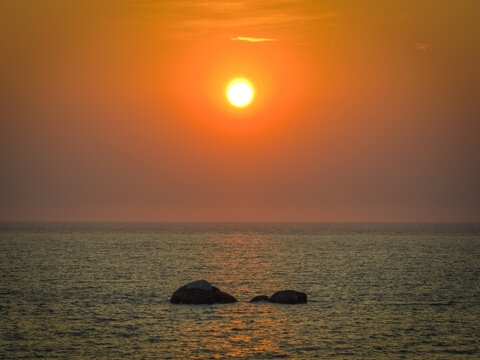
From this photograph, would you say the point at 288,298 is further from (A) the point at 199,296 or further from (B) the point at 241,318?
(B) the point at 241,318

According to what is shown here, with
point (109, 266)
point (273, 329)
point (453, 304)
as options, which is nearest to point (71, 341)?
point (273, 329)

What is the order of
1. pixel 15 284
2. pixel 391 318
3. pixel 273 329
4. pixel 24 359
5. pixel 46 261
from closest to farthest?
pixel 24 359 < pixel 273 329 < pixel 391 318 < pixel 15 284 < pixel 46 261

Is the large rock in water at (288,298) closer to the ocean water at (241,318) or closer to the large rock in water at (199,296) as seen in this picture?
the ocean water at (241,318)

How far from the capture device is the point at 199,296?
56.5 metres

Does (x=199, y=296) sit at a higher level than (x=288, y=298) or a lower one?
higher

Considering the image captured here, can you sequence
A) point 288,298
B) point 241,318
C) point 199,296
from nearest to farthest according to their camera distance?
point 241,318 → point 199,296 → point 288,298

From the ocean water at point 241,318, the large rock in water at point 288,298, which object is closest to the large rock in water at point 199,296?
the ocean water at point 241,318

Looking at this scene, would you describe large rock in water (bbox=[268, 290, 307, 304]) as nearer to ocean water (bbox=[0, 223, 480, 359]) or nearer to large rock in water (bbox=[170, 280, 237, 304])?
ocean water (bbox=[0, 223, 480, 359])

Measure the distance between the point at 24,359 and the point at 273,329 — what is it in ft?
56.1

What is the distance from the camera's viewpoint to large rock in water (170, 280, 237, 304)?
5647 cm

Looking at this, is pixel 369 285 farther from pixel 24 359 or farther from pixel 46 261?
pixel 46 261

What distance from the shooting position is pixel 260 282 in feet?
263

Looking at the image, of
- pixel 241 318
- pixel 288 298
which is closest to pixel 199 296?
pixel 241 318

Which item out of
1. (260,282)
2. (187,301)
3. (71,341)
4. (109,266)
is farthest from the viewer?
(109,266)
